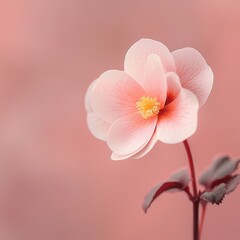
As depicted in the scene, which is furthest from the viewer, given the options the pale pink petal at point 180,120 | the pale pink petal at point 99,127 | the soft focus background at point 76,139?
the soft focus background at point 76,139

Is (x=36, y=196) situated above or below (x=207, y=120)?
below

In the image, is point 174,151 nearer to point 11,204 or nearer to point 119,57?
point 119,57

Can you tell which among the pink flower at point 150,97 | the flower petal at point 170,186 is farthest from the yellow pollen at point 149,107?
the flower petal at point 170,186

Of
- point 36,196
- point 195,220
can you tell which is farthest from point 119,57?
point 195,220

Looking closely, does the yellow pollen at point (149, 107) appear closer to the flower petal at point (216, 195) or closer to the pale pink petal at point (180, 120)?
the pale pink petal at point (180, 120)

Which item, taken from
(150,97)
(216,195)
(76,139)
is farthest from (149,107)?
(76,139)

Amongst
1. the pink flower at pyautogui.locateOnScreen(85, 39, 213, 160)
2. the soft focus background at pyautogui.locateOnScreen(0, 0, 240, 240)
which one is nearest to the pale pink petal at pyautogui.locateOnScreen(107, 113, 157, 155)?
the pink flower at pyautogui.locateOnScreen(85, 39, 213, 160)
